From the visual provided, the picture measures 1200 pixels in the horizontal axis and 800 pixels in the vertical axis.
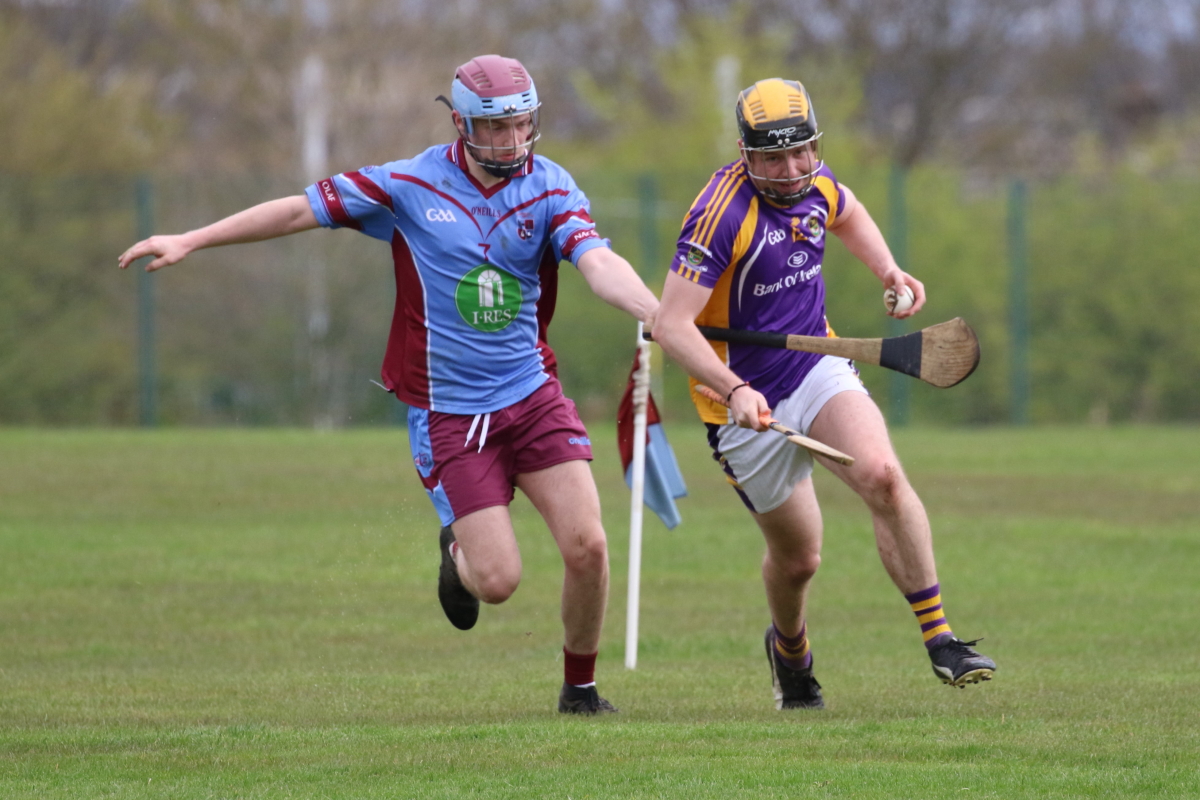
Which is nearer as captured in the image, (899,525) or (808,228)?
(899,525)

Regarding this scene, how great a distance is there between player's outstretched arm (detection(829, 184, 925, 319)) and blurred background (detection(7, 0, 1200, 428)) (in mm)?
14537

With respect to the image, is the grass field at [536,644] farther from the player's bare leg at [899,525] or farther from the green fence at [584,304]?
the green fence at [584,304]

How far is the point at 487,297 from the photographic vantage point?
657cm

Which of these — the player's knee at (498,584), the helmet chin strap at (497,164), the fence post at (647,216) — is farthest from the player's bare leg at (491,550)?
the fence post at (647,216)

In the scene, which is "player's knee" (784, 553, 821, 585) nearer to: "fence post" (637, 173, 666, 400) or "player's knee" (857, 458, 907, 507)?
"player's knee" (857, 458, 907, 507)

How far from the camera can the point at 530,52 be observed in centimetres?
3656

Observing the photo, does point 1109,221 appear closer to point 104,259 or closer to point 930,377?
point 104,259

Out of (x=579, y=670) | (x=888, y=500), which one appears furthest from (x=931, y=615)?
(x=579, y=670)

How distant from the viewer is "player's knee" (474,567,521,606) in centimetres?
659

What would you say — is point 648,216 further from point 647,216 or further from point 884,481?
point 884,481

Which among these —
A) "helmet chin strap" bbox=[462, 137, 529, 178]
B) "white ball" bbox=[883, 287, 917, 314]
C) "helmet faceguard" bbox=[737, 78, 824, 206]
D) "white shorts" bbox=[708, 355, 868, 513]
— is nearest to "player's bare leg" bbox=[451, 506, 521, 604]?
"white shorts" bbox=[708, 355, 868, 513]

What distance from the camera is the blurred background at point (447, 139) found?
70.8 ft

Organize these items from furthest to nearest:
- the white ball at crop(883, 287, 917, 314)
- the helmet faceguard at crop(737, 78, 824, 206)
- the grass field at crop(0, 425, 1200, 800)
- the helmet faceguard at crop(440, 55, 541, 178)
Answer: the white ball at crop(883, 287, 917, 314)
the helmet faceguard at crop(440, 55, 541, 178)
the helmet faceguard at crop(737, 78, 824, 206)
the grass field at crop(0, 425, 1200, 800)

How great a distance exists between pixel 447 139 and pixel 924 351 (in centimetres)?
2673
